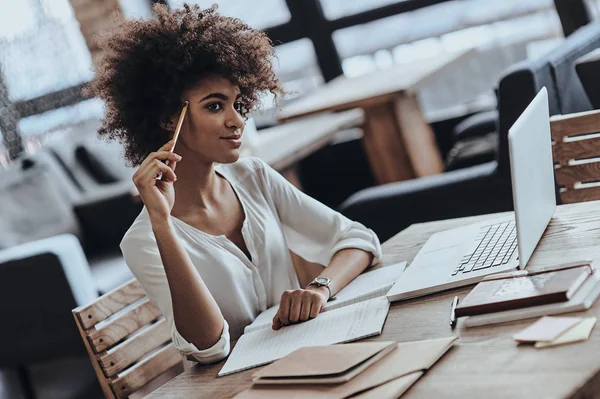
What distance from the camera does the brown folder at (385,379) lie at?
4.07ft

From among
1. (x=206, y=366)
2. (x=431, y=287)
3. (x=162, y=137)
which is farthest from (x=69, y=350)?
(x=431, y=287)

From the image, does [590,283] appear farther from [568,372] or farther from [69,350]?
[69,350]

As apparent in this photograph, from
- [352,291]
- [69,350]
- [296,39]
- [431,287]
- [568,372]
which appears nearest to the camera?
[568,372]

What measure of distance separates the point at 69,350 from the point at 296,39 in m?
2.29

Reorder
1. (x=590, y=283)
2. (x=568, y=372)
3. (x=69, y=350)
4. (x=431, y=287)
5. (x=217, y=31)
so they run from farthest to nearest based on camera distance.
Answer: (x=69, y=350) < (x=217, y=31) < (x=431, y=287) < (x=590, y=283) < (x=568, y=372)

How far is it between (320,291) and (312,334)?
22 centimetres

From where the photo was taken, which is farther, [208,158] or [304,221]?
[304,221]

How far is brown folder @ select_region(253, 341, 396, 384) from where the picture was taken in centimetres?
129

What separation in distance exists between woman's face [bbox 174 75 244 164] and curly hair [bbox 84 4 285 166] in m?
0.02

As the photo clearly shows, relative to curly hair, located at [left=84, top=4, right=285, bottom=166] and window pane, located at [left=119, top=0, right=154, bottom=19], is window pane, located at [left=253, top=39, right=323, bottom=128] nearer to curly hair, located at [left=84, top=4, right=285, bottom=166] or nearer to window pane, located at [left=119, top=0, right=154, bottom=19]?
window pane, located at [left=119, top=0, right=154, bottom=19]

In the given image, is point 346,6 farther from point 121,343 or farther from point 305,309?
point 305,309

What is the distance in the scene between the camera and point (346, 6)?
4996 mm

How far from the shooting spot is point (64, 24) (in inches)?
223

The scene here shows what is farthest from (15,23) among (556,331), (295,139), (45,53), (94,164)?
(556,331)
